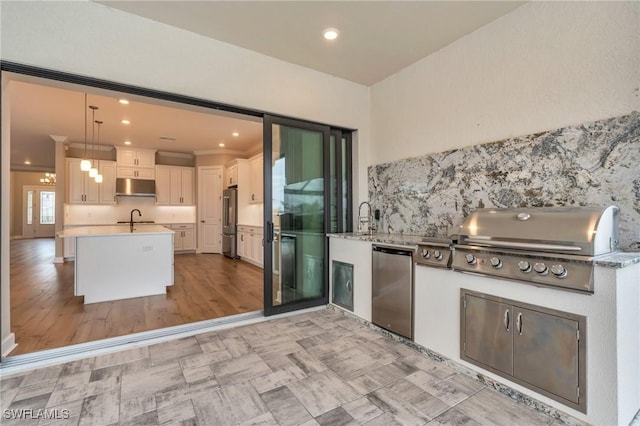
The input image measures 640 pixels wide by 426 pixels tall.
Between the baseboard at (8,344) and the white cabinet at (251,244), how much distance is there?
11.8 feet

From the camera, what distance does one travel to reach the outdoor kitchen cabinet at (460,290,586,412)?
161cm

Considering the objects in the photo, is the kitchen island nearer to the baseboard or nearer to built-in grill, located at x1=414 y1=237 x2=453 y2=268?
the baseboard

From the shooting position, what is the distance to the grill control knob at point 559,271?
1632 mm

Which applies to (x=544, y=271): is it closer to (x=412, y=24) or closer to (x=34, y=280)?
(x=412, y=24)

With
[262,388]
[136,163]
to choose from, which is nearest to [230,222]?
[136,163]

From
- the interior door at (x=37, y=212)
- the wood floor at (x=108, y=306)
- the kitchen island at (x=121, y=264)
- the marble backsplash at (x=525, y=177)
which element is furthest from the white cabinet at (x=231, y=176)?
the interior door at (x=37, y=212)

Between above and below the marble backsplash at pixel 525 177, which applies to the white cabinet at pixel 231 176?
above

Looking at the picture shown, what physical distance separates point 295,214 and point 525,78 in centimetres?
253

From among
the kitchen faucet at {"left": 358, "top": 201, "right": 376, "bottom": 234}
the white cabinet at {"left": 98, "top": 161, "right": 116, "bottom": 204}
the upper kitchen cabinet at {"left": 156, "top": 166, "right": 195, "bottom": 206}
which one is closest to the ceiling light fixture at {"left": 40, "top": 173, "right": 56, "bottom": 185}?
the white cabinet at {"left": 98, "top": 161, "right": 116, "bottom": 204}

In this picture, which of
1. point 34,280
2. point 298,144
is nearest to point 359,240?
point 298,144

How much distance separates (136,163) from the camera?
7602mm

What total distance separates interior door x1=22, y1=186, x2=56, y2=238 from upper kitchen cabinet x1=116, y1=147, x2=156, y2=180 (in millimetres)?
8193

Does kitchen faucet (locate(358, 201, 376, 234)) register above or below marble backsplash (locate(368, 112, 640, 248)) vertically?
below

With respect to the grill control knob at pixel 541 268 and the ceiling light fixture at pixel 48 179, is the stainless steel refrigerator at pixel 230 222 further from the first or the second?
the ceiling light fixture at pixel 48 179
